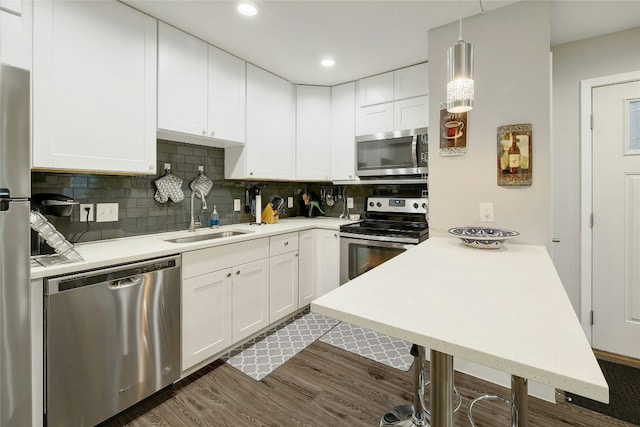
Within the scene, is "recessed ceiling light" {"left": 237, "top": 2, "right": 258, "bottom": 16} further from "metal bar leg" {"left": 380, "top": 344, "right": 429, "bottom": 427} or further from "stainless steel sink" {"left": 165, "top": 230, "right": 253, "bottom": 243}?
"metal bar leg" {"left": 380, "top": 344, "right": 429, "bottom": 427}

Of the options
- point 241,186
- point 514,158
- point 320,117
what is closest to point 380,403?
point 514,158

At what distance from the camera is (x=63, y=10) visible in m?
1.57

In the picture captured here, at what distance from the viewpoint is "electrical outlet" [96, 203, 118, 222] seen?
6.42 feet

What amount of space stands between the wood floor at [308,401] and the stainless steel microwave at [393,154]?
164 cm

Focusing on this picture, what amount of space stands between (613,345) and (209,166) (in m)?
3.59

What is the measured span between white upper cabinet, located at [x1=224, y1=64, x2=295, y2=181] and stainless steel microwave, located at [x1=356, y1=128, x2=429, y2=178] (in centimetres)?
76

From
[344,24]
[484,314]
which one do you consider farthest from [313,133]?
[484,314]

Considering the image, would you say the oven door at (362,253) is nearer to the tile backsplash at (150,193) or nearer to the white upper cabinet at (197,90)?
the tile backsplash at (150,193)

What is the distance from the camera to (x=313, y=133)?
3.27 m

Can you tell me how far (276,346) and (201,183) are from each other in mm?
1516

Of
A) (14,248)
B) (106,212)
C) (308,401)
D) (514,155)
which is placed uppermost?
(514,155)

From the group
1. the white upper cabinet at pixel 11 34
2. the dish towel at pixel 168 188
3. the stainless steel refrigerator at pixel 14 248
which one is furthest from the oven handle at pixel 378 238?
the white upper cabinet at pixel 11 34

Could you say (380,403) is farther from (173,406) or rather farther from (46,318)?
(46,318)

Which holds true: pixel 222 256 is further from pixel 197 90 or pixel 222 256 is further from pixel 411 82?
pixel 411 82
